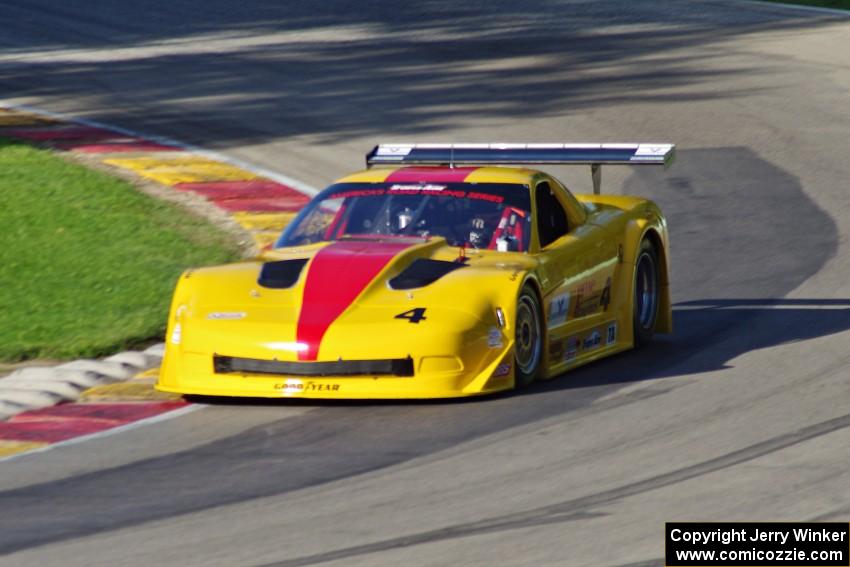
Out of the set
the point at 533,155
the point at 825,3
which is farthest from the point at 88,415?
the point at 825,3

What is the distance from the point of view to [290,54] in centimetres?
2473

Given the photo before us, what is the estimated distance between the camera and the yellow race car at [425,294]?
926cm

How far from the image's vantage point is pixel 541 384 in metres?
9.91

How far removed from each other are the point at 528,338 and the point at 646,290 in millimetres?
2079

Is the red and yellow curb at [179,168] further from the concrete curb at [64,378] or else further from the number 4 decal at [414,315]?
the number 4 decal at [414,315]

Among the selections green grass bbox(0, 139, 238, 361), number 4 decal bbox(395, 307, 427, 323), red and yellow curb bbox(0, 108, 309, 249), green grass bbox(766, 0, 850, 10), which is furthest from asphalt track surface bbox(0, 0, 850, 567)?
green grass bbox(0, 139, 238, 361)

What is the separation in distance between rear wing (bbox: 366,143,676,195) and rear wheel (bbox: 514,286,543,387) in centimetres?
175

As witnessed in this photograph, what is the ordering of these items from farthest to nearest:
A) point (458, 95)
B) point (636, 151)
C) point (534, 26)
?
point (534, 26) → point (458, 95) → point (636, 151)

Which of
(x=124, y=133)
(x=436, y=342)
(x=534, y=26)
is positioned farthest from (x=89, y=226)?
(x=534, y=26)

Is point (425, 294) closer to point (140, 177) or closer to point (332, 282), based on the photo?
point (332, 282)

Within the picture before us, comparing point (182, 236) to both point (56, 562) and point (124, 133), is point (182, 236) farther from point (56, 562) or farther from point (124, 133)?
point (56, 562)

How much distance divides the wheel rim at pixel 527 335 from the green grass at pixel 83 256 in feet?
9.28

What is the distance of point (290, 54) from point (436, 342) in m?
16.0

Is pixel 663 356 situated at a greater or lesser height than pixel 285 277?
lesser
